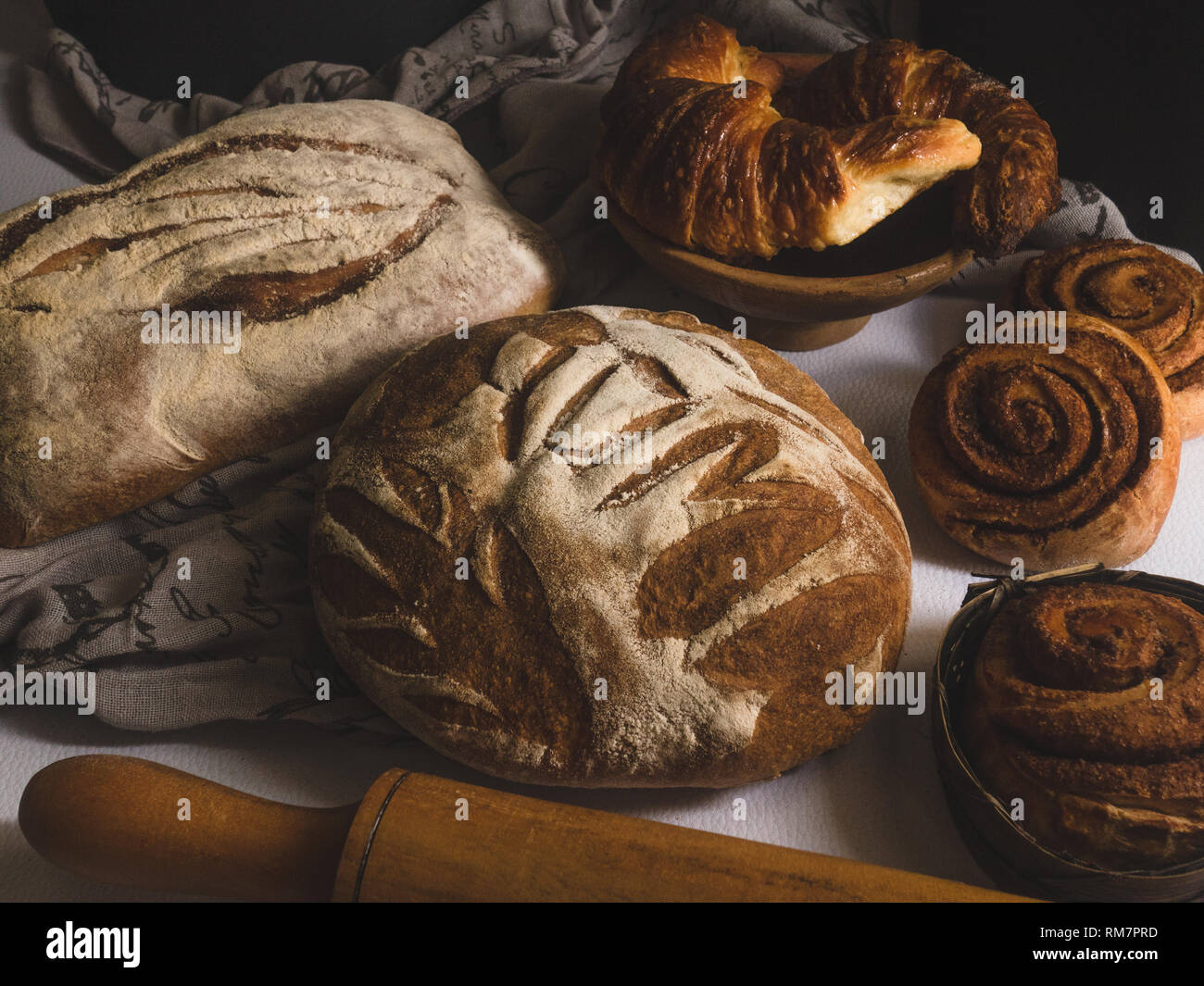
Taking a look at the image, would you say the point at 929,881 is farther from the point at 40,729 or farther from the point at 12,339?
the point at 12,339

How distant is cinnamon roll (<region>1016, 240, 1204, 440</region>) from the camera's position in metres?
1.11

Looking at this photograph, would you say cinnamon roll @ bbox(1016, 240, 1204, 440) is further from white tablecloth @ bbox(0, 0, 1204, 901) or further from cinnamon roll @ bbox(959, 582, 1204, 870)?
cinnamon roll @ bbox(959, 582, 1204, 870)

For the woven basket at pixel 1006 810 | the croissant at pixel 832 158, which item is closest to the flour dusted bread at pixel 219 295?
the croissant at pixel 832 158

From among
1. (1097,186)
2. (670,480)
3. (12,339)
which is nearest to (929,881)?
(670,480)

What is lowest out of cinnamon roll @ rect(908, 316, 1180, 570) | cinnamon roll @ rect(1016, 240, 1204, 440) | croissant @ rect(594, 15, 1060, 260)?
cinnamon roll @ rect(908, 316, 1180, 570)

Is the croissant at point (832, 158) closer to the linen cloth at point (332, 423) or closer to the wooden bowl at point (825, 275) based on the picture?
the wooden bowl at point (825, 275)

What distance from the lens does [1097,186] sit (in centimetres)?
144

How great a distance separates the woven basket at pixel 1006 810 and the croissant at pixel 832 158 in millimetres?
434

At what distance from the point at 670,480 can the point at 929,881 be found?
38cm

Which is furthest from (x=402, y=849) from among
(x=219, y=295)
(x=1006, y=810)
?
(x=219, y=295)

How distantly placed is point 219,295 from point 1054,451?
0.96 metres

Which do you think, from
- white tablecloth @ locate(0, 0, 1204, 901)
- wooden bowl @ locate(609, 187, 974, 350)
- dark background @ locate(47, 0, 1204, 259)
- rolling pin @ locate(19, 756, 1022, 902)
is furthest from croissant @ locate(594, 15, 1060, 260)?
rolling pin @ locate(19, 756, 1022, 902)

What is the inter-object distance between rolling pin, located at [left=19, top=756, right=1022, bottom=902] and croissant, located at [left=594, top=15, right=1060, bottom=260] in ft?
2.28

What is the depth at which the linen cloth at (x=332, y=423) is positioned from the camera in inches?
37.1
